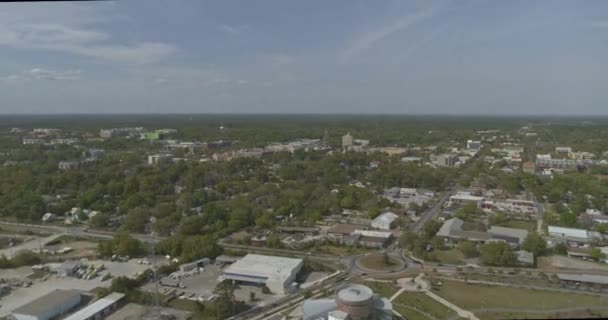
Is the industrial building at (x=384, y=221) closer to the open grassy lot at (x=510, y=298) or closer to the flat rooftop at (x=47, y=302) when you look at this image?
the open grassy lot at (x=510, y=298)

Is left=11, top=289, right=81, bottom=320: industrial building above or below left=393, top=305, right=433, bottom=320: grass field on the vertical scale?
above

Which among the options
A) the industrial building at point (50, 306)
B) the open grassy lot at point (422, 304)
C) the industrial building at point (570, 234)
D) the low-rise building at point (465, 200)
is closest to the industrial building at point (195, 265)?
the industrial building at point (50, 306)

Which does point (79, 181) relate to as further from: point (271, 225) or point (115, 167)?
point (271, 225)

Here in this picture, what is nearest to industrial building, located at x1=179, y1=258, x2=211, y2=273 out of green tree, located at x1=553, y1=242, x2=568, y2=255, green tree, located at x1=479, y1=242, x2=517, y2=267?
green tree, located at x1=479, y1=242, x2=517, y2=267

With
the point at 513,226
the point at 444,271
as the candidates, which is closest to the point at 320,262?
the point at 444,271

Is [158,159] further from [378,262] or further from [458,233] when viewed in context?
[458,233]

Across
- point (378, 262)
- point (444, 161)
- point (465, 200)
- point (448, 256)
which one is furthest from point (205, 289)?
point (444, 161)

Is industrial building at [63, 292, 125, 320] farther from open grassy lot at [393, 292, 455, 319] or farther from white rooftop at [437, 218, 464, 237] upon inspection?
white rooftop at [437, 218, 464, 237]
